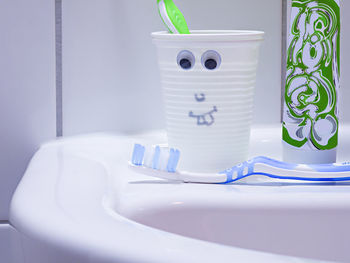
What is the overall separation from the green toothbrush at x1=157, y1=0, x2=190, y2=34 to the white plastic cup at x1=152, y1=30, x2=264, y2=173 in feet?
0.03

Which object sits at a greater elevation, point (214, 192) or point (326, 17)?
point (326, 17)

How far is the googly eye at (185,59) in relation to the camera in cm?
52

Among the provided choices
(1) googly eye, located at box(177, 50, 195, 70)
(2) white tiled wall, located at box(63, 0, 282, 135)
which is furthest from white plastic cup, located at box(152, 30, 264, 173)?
(2) white tiled wall, located at box(63, 0, 282, 135)

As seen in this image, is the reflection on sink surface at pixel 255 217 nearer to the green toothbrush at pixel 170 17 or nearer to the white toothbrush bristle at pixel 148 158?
the white toothbrush bristle at pixel 148 158

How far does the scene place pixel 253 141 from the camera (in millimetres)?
652

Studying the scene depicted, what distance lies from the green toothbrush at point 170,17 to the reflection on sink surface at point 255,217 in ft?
0.46

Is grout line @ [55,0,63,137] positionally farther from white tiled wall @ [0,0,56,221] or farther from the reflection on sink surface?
the reflection on sink surface

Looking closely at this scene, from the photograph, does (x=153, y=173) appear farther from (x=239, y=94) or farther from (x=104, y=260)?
(x=104, y=260)

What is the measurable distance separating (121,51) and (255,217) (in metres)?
0.26

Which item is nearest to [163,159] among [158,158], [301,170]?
[158,158]

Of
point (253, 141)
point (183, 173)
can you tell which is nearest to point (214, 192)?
point (183, 173)

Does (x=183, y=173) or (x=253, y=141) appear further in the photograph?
(x=253, y=141)

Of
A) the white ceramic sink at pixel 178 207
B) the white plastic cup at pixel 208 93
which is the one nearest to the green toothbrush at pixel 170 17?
the white plastic cup at pixel 208 93

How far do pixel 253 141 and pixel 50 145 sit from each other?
0.67 feet
